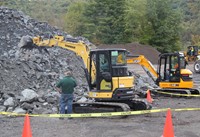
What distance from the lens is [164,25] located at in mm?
49312

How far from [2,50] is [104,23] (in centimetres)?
3028

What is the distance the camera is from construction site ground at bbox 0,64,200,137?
10211mm

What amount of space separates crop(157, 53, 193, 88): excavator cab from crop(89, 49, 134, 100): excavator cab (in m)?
5.84

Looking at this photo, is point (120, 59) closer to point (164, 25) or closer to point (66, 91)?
point (66, 91)

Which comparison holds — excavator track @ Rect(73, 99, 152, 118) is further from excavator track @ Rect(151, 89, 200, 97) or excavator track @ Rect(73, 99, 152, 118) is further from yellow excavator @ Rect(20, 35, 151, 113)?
excavator track @ Rect(151, 89, 200, 97)

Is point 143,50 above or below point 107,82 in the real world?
above

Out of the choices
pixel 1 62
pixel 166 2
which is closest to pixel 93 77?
pixel 1 62

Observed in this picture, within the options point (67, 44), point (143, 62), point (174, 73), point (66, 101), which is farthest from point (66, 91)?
point (174, 73)

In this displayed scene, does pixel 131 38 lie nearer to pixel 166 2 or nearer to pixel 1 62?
pixel 166 2

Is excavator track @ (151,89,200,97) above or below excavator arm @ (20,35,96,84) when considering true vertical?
below

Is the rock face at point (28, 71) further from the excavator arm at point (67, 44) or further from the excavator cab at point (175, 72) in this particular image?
the excavator cab at point (175, 72)

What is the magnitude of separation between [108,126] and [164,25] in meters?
39.5

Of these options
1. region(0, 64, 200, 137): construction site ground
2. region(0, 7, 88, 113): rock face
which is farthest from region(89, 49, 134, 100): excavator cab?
region(0, 7, 88, 113): rock face

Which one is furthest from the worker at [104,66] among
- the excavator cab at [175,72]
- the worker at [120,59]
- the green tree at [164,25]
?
the green tree at [164,25]
